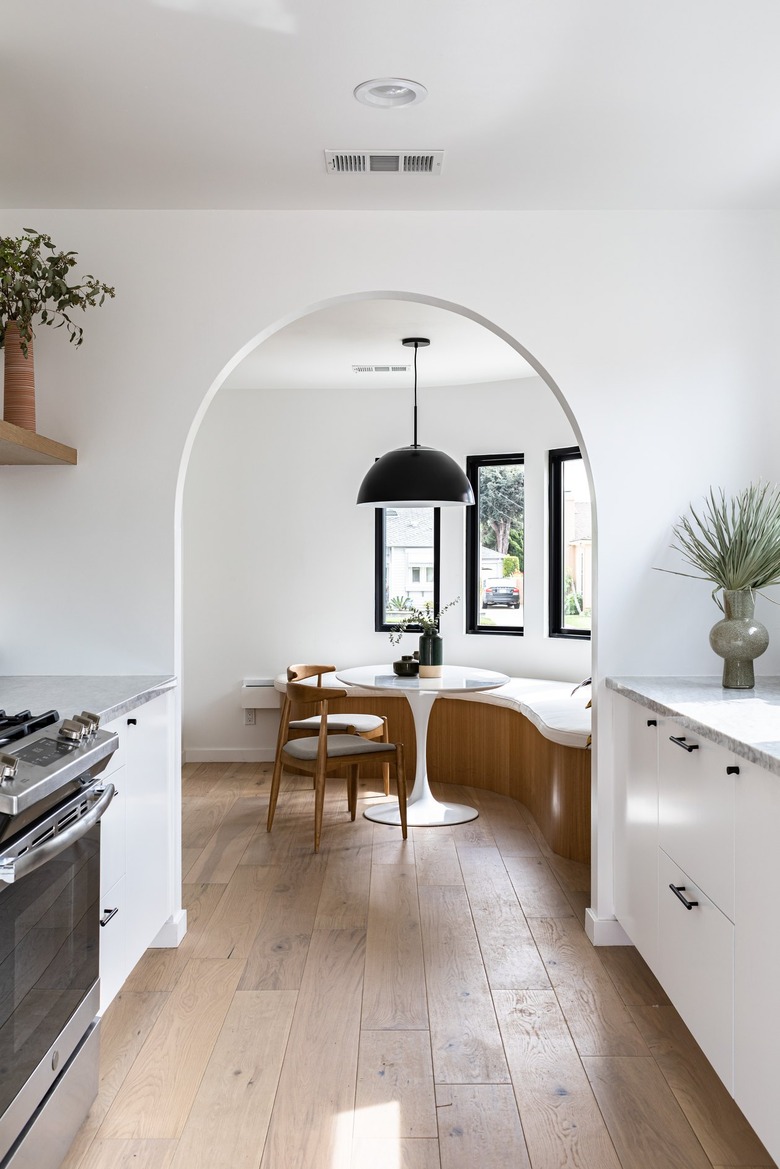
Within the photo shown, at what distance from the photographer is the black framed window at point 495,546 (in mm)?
6105

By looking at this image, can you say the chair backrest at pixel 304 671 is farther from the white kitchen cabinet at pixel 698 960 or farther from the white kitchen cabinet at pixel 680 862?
the white kitchen cabinet at pixel 698 960

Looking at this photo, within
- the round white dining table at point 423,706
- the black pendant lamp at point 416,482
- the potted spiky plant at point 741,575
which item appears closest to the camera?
the potted spiky plant at point 741,575

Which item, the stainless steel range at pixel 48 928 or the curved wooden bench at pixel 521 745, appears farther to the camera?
the curved wooden bench at pixel 521 745

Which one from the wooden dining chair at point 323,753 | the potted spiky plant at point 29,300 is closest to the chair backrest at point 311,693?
the wooden dining chair at point 323,753

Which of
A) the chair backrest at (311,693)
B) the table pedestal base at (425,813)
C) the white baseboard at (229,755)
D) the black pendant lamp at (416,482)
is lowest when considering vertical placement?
the table pedestal base at (425,813)

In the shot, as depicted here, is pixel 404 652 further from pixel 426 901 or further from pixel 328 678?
pixel 426 901

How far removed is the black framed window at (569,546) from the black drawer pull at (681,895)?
11.1 ft

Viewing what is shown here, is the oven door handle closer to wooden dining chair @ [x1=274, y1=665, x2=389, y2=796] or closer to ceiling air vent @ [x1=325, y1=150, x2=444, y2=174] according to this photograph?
ceiling air vent @ [x1=325, y1=150, x2=444, y2=174]

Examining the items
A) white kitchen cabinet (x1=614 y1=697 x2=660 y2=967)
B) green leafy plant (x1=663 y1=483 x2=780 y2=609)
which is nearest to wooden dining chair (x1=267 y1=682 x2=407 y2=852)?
white kitchen cabinet (x1=614 y1=697 x2=660 y2=967)

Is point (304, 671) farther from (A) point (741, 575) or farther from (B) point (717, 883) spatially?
(B) point (717, 883)

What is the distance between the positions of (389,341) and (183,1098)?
Answer: 3.83 metres

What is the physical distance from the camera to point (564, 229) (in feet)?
10.5

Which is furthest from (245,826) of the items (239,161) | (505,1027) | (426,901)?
(239,161)

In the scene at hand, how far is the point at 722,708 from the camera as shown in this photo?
2414mm
